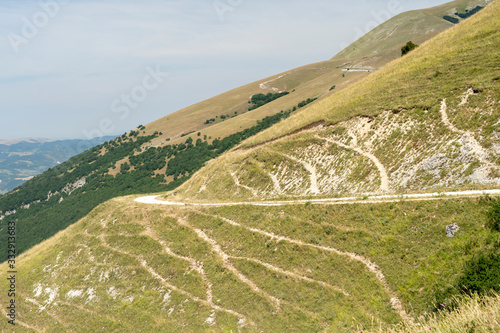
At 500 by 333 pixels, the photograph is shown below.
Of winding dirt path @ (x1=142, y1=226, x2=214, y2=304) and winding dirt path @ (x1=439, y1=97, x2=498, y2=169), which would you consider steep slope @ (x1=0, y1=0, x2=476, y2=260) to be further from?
winding dirt path @ (x1=142, y1=226, x2=214, y2=304)

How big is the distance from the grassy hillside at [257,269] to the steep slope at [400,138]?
22.1ft

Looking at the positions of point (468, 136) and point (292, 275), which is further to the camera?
point (468, 136)

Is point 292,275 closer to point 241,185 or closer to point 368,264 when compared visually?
point 368,264

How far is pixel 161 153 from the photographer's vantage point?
138 meters

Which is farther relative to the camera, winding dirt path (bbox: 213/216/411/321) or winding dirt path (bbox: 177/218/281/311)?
winding dirt path (bbox: 177/218/281/311)

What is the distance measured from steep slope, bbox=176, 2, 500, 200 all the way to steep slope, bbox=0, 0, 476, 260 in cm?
4374

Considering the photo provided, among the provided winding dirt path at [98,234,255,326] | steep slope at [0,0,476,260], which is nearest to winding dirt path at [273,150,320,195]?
winding dirt path at [98,234,255,326]

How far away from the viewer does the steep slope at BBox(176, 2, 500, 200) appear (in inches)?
1126

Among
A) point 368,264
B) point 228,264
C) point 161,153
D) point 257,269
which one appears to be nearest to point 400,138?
point 368,264

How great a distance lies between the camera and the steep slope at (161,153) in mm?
118125

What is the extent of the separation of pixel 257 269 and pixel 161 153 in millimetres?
117999

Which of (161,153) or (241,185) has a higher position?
(161,153)

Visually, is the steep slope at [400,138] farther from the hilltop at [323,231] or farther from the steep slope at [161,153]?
the steep slope at [161,153]

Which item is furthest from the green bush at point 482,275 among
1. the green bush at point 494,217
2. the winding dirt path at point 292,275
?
the winding dirt path at point 292,275
